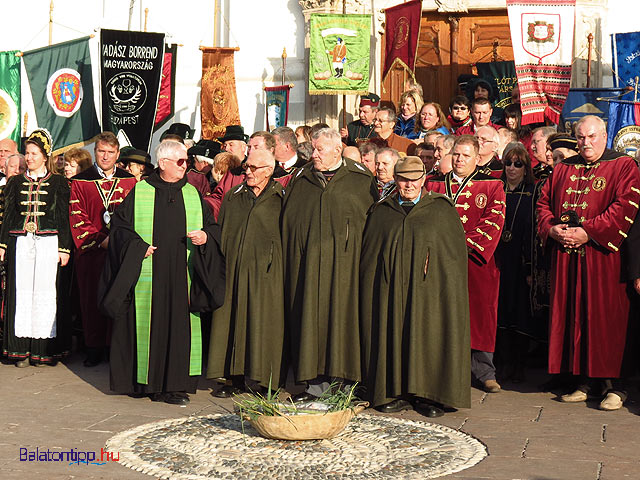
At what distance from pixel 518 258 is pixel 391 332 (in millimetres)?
1791

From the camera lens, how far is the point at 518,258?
337 inches

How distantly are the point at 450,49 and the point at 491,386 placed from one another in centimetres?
760

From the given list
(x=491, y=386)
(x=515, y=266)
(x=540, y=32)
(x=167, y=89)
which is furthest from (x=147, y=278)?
(x=167, y=89)

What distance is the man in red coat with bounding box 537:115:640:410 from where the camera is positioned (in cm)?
754

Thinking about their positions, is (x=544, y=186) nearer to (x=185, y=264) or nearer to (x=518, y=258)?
(x=518, y=258)

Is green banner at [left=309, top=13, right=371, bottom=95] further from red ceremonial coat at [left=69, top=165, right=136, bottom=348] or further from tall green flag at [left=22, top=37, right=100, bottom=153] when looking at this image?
red ceremonial coat at [left=69, top=165, right=136, bottom=348]

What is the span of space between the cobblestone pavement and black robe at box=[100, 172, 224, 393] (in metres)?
0.28

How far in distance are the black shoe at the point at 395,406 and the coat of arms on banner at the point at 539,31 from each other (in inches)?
207

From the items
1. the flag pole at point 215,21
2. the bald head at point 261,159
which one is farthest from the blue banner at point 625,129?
the flag pole at point 215,21

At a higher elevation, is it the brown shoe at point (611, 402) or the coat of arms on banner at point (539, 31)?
the coat of arms on banner at point (539, 31)

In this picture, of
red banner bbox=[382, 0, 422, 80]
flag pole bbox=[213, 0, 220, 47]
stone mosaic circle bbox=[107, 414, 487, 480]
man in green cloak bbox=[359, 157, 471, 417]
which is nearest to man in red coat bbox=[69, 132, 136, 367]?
stone mosaic circle bbox=[107, 414, 487, 480]

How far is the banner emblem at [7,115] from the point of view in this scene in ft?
49.1

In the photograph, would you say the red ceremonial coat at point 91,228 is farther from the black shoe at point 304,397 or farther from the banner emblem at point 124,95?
the banner emblem at point 124,95

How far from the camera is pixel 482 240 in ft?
25.8
